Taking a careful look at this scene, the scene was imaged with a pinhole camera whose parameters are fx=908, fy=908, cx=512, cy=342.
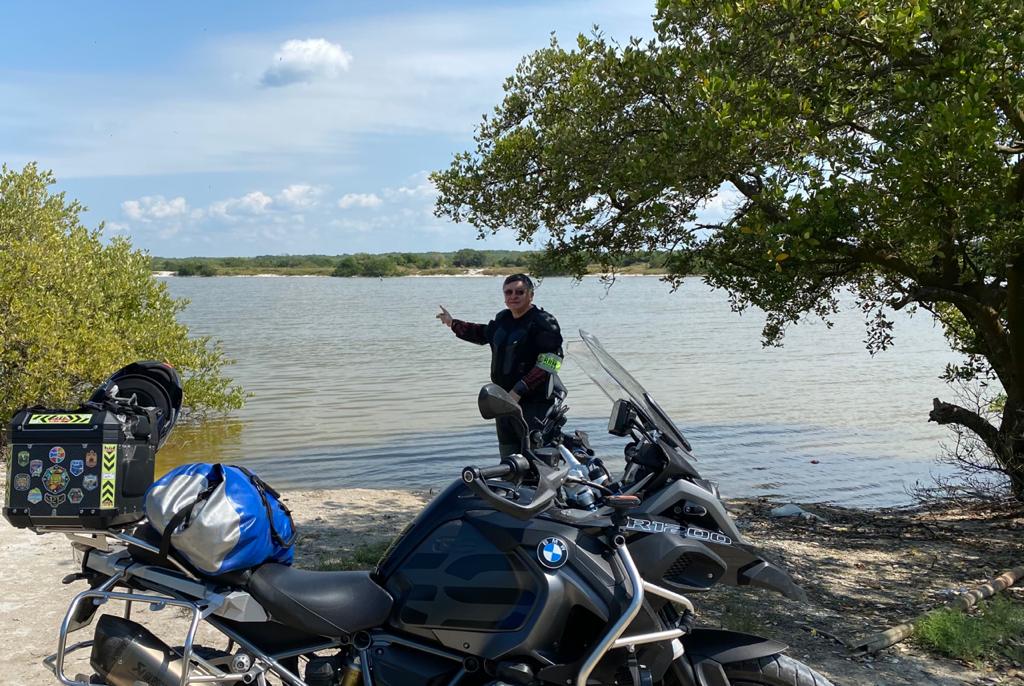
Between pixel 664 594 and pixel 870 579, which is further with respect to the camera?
pixel 870 579

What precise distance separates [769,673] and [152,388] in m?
2.59

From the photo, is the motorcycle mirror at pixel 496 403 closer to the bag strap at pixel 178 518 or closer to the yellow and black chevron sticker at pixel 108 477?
the bag strap at pixel 178 518

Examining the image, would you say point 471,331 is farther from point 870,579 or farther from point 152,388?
point 152,388

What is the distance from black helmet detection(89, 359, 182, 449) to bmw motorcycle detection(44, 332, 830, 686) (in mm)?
632

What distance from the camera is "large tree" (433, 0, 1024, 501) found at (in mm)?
5219

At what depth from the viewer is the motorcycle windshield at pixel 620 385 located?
319 cm

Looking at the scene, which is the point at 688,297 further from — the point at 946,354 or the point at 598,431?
the point at 598,431

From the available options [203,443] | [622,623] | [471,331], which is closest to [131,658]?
[622,623]

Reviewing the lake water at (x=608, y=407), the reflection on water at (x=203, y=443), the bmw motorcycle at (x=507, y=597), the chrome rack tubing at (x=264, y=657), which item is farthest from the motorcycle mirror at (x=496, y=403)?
the reflection on water at (x=203, y=443)

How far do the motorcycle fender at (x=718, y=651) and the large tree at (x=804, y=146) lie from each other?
2.87 m

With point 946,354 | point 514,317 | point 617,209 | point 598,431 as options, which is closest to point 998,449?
point 617,209

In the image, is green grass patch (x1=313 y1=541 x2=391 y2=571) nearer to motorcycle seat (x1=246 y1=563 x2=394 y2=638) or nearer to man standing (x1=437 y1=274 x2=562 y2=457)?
man standing (x1=437 y1=274 x2=562 y2=457)

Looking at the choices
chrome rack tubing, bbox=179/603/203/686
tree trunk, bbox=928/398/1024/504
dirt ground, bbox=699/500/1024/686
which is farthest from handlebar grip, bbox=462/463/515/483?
tree trunk, bbox=928/398/1024/504

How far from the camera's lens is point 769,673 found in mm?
3018
